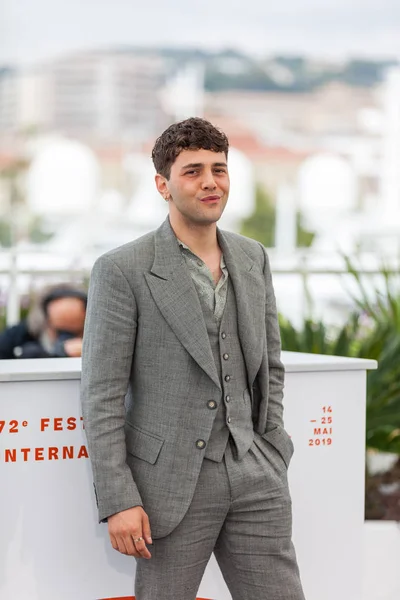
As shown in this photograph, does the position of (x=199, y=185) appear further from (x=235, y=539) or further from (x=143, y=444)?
(x=235, y=539)

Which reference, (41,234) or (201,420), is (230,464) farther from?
(41,234)

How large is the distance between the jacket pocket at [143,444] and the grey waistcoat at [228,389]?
9cm

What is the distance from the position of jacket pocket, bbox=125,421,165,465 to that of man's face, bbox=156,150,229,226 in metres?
0.39

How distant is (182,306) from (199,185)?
0.22 metres

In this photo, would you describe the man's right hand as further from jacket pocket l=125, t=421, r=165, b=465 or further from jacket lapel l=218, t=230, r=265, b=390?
jacket lapel l=218, t=230, r=265, b=390

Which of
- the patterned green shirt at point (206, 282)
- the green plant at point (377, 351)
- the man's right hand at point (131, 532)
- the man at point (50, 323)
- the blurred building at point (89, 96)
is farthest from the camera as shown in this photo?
the blurred building at point (89, 96)

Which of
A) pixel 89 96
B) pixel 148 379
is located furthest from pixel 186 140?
pixel 89 96

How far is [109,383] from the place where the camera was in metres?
1.62

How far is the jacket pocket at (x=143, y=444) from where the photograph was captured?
165 centimetres

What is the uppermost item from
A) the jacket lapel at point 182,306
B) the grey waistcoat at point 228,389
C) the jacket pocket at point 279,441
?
the jacket lapel at point 182,306

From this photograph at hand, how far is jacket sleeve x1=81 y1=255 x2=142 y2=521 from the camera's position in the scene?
161cm

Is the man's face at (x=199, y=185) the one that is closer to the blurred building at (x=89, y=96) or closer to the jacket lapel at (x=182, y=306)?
the jacket lapel at (x=182, y=306)

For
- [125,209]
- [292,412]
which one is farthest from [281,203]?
[292,412]

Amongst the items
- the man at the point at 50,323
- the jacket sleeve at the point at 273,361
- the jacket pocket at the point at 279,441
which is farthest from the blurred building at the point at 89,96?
the jacket pocket at the point at 279,441
